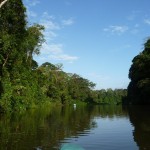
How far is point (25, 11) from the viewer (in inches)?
1533

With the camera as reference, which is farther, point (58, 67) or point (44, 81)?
point (58, 67)

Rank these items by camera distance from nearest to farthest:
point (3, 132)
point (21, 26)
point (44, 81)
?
point (3, 132) → point (21, 26) → point (44, 81)

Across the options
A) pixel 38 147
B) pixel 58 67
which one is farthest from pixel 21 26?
pixel 58 67

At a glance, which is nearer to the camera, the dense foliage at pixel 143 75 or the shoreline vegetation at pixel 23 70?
the shoreline vegetation at pixel 23 70

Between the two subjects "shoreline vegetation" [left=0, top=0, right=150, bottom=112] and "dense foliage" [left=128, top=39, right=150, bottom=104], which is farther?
"dense foliage" [left=128, top=39, right=150, bottom=104]

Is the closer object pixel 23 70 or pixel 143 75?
pixel 23 70

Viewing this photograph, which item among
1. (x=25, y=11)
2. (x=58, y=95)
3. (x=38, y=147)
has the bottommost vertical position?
(x=38, y=147)

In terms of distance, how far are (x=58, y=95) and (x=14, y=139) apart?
89.7 m

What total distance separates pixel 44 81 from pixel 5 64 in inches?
1694

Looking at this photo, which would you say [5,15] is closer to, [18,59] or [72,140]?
[18,59]

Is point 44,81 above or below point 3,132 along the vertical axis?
above

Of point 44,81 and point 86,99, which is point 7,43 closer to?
point 44,81

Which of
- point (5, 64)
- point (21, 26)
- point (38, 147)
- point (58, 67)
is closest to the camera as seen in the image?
point (38, 147)

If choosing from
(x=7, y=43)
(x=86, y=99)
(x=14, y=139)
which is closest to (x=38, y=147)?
(x=14, y=139)
